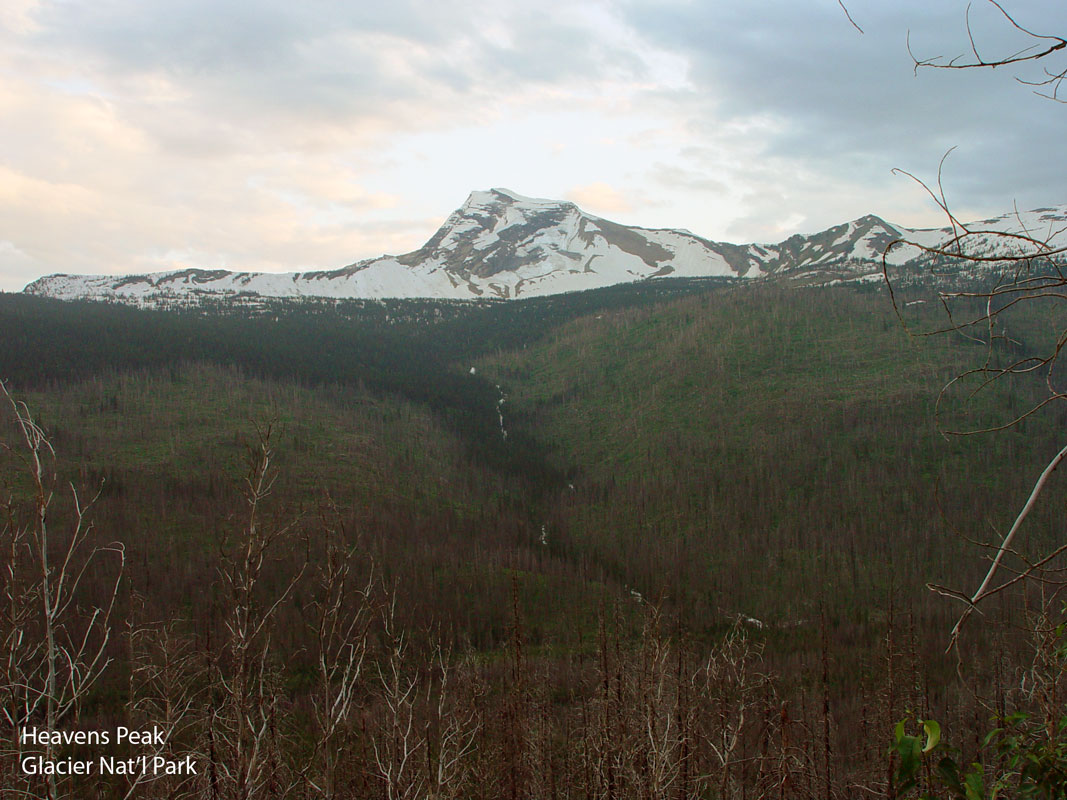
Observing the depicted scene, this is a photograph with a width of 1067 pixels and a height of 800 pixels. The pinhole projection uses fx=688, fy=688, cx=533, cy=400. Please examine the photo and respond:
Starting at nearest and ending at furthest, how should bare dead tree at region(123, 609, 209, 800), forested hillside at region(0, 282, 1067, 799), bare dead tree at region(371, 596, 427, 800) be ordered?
bare dead tree at region(371, 596, 427, 800) < bare dead tree at region(123, 609, 209, 800) < forested hillside at region(0, 282, 1067, 799)

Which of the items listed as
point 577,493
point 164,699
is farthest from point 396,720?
point 577,493

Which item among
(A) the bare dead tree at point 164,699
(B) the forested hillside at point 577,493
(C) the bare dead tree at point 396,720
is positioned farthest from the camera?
(B) the forested hillside at point 577,493

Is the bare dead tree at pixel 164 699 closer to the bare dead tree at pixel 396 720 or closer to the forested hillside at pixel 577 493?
the bare dead tree at pixel 396 720

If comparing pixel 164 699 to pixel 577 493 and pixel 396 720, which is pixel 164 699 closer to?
pixel 396 720

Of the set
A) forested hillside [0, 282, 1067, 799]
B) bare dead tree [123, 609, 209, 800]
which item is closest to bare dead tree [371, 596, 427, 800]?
bare dead tree [123, 609, 209, 800]

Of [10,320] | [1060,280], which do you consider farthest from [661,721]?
[10,320]

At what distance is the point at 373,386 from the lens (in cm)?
16775

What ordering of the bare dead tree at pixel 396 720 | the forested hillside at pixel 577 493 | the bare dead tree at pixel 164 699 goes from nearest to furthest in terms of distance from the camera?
the bare dead tree at pixel 396 720, the bare dead tree at pixel 164 699, the forested hillside at pixel 577 493

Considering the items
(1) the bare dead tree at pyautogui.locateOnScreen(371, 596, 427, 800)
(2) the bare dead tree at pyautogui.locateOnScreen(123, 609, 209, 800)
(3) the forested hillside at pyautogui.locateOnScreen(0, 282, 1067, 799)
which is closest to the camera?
(1) the bare dead tree at pyautogui.locateOnScreen(371, 596, 427, 800)

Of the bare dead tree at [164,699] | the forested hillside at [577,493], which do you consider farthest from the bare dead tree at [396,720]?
the forested hillside at [577,493]

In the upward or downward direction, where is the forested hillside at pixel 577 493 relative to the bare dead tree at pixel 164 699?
downward

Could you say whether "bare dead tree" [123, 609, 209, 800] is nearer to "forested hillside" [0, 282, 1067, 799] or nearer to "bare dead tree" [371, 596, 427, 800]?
"bare dead tree" [371, 596, 427, 800]

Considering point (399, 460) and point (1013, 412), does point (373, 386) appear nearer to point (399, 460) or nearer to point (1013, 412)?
point (399, 460)

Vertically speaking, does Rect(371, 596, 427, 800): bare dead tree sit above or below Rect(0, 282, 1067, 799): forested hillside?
above
